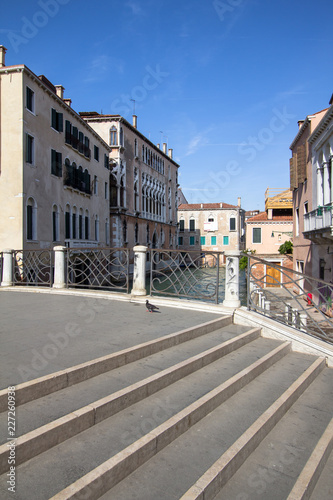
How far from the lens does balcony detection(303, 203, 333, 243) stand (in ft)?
43.0

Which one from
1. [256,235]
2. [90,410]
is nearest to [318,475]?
[90,410]

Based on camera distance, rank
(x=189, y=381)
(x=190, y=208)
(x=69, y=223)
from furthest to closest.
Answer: (x=190, y=208) → (x=69, y=223) → (x=189, y=381)

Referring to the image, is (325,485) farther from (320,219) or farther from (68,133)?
(68,133)

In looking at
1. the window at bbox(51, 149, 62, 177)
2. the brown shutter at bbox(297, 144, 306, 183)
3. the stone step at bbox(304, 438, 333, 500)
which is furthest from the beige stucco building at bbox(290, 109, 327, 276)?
the stone step at bbox(304, 438, 333, 500)

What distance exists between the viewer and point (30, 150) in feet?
52.2

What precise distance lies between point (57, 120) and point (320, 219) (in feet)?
46.2

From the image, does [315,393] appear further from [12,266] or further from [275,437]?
[12,266]

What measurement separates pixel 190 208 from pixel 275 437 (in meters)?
55.6

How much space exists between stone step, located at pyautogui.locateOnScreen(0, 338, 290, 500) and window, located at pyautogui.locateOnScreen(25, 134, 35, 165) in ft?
46.9

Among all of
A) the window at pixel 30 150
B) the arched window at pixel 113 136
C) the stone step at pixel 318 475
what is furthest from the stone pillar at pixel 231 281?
the arched window at pixel 113 136

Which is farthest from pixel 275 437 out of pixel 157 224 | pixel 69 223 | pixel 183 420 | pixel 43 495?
pixel 157 224

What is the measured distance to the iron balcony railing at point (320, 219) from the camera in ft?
43.2

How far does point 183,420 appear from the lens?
318 cm

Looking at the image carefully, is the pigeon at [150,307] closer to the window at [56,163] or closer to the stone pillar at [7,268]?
the stone pillar at [7,268]
